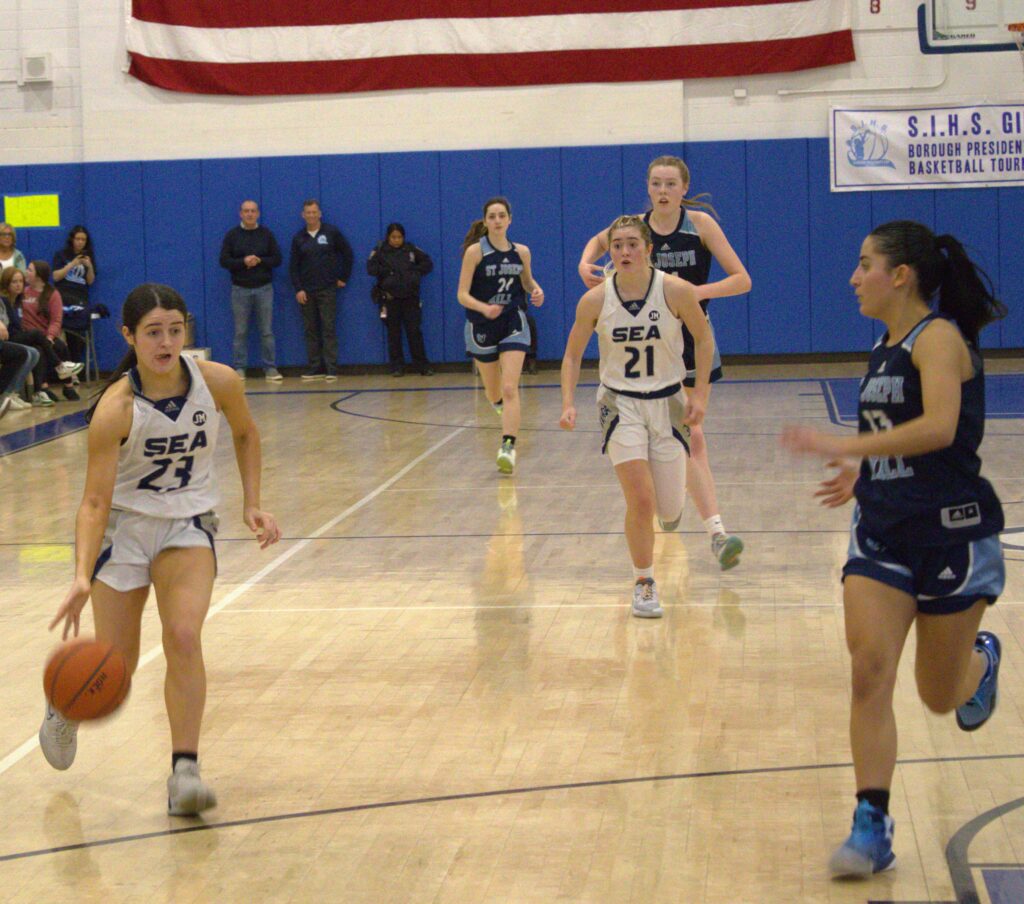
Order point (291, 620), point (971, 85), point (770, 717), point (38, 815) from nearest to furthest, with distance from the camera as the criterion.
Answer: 1. point (38, 815)
2. point (770, 717)
3. point (291, 620)
4. point (971, 85)

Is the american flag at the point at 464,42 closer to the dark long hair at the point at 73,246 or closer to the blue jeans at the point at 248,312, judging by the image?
the dark long hair at the point at 73,246

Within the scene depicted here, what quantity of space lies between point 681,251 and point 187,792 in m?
4.02

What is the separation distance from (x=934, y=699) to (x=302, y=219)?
14565 millimetres

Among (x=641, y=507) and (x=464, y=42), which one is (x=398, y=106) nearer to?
(x=464, y=42)

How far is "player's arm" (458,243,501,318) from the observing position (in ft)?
32.2

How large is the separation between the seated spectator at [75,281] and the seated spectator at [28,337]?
4.72 feet

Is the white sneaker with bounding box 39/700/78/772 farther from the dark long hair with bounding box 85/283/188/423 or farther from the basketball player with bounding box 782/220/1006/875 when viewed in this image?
the basketball player with bounding box 782/220/1006/875

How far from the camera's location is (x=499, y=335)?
394 inches

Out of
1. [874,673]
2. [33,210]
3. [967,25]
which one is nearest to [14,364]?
[33,210]

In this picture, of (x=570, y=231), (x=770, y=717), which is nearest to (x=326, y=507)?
(x=770, y=717)

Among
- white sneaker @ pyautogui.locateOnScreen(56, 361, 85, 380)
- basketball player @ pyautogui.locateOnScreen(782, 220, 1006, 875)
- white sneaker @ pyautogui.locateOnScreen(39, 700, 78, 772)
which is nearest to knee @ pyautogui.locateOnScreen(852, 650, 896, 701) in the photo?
basketball player @ pyautogui.locateOnScreen(782, 220, 1006, 875)

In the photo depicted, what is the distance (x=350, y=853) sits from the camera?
358cm

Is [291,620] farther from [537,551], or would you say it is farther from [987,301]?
[987,301]

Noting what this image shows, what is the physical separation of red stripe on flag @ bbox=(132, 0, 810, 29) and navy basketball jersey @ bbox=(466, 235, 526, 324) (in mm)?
7453
